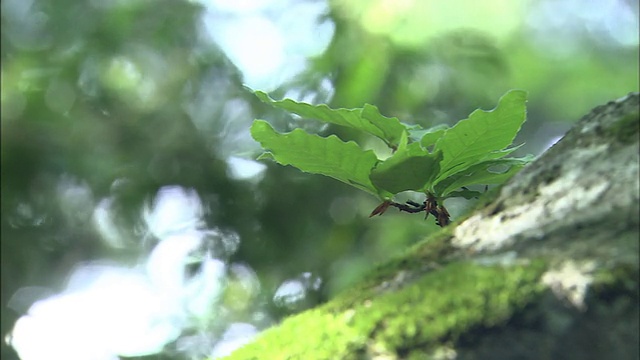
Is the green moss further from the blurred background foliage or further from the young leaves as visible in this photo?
the blurred background foliage

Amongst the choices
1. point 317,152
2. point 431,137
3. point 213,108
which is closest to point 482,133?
point 431,137

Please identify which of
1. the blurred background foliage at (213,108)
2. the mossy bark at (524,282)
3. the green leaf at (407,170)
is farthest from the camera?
the blurred background foliage at (213,108)

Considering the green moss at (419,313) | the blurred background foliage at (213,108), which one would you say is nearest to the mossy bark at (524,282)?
the green moss at (419,313)

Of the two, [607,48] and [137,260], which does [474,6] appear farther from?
[137,260]

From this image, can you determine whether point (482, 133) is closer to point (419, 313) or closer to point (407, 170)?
point (407, 170)

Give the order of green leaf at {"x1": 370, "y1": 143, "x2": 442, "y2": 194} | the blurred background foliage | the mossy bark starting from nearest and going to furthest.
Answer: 1. the mossy bark
2. green leaf at {"x1": 370, "y1": 143, "x2": 442, "y2": 194}
3. the blurred background foliage

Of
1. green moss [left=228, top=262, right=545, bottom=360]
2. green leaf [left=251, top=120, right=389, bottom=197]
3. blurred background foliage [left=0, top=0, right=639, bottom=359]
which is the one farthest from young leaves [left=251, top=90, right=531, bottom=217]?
blurred background foliage [left=0, top=0, right=639, bottom=359]

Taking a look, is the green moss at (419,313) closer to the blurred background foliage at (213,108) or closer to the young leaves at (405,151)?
the young leaves at (405,151)
